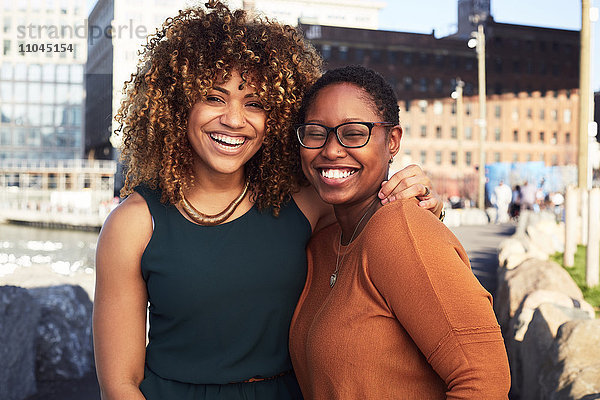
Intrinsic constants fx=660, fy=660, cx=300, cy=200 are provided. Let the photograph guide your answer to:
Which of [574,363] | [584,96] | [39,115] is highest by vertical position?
[39,115]

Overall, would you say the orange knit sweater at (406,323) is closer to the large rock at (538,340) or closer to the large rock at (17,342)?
the large rock at (538,340)

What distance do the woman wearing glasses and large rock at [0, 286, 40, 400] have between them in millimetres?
2667

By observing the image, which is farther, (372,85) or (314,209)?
(314,209)

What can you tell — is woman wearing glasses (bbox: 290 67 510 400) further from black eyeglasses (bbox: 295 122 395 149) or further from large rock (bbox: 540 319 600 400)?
large rock (bbox: 540 319 600 400)

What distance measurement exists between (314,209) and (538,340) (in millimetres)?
2223

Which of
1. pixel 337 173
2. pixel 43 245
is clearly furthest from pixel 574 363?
pixel 43 245

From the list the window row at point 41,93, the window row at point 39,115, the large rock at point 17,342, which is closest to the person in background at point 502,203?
the large rock at point 17,342

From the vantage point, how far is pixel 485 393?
174cm

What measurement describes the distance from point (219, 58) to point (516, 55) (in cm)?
7182

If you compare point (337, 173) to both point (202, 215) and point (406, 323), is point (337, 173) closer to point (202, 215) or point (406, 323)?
point (202, 215)

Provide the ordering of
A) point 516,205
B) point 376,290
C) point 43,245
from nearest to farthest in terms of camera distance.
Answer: point 376,290
point 516,205
point 43,245

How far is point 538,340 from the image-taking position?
13.6ft

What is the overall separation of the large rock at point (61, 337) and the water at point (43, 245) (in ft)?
59.6

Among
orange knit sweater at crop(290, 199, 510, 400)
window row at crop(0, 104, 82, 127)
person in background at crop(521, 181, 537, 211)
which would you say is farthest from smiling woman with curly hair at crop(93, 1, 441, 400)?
window row at crop(0, 104, 82, 127)
